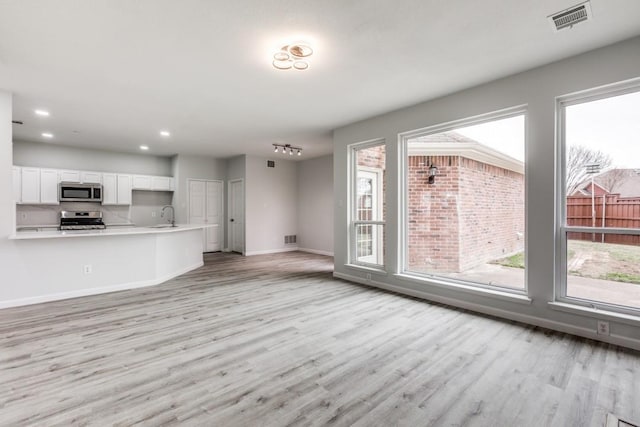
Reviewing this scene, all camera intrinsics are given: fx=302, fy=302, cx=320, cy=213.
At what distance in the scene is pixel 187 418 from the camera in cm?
177

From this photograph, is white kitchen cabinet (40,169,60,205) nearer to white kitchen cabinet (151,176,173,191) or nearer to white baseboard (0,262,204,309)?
white kitchen cabinet (151,176,173,191)

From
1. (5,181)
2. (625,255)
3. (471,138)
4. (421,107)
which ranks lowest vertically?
(625,255)

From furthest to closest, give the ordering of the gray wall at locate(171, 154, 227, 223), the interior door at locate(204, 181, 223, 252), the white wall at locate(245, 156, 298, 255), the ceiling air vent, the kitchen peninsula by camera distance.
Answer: the interior door at locate(204, 181, 223, 252) < the white wall at locate(245, 156, 298, 255) < the gray wall at locate(171, 154, 227, 223) < the kitchen peninsula < the ceiling air vent

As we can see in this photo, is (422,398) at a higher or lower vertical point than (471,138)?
lower

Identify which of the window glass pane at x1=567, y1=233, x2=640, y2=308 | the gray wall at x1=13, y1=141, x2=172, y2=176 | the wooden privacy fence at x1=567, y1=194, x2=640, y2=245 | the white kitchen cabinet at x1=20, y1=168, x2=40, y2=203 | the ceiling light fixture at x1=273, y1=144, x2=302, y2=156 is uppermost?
the ceiling light fixture at x1=273, y1=144, x2=302, y2=156

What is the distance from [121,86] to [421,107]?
3788mm

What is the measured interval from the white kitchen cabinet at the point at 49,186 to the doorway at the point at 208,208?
107 inches

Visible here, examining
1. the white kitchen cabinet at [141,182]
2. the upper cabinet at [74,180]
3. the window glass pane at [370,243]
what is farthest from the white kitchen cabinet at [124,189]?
the window glass pane at [370,243]

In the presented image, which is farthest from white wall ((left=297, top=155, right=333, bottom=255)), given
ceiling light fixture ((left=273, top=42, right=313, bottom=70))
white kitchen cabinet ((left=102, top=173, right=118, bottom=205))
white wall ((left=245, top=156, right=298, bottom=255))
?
ceiling light fixture ((left=273, top=42, right=313, bottom=70))

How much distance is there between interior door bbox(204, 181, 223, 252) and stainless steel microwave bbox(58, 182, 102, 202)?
2.46m

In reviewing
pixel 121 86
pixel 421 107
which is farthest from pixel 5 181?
pixel 421 107

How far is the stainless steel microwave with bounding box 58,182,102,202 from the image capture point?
6.41 meters

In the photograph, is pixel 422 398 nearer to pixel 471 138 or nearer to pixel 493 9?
pixel 493 9

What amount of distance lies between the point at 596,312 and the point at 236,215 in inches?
295
